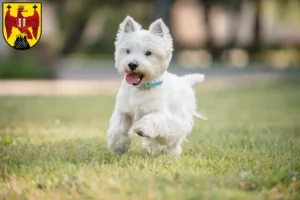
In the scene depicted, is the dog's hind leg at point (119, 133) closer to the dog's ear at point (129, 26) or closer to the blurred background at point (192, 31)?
the dog's ear at point (129, 26)

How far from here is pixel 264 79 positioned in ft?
72.9

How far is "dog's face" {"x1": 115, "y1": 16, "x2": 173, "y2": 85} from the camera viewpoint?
21.9ft

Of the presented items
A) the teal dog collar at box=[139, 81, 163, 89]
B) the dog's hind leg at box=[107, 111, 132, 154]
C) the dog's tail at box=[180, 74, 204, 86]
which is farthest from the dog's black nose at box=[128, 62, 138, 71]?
the dog's tail at box=[180, 74, 204, 86]

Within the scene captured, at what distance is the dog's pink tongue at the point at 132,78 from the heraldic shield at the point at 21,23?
5.31ft

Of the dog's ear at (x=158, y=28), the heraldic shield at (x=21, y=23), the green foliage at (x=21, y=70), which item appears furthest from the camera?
the green foliage at (x=21, y=70)

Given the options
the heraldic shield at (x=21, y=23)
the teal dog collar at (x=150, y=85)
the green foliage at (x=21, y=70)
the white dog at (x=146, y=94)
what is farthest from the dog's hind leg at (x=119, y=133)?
the green foliage at (x=21, y=70)

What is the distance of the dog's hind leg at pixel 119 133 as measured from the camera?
698 centimetres

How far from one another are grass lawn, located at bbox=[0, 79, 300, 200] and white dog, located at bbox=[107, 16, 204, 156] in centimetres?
23

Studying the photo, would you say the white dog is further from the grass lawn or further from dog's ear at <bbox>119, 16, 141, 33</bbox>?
the grass lawn

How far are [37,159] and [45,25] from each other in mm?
31950

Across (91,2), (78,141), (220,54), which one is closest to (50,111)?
(78,141)

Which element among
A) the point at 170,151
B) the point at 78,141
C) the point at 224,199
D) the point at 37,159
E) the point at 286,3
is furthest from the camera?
the point at 286,3

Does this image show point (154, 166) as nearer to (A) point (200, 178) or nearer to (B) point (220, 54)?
(A) point (200, 178)

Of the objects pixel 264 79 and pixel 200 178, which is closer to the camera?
pixel 200 178
